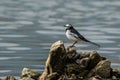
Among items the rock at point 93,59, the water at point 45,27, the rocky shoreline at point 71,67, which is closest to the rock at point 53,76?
the rocky shoreline at point 71,67

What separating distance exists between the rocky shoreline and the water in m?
5.52

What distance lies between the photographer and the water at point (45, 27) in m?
33.3

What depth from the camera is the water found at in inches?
1313

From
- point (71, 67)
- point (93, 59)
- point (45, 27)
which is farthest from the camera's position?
point (45, 27)

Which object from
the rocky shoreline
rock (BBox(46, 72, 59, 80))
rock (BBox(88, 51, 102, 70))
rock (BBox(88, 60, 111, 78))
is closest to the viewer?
rock (BBox(46, 72, 59, 80))

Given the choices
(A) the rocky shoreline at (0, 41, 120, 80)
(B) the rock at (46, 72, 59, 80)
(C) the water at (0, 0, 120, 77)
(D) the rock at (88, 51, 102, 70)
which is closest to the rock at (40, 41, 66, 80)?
(A) the rocky shoreline at (0, 41, 120, 80)

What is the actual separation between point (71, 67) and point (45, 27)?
797 inches

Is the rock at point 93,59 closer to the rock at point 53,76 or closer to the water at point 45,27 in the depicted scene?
the rock at point 53,76

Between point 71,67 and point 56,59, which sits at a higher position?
point 56,59

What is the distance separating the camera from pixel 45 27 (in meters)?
43.4

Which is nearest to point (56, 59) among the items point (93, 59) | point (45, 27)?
point (93, 59)

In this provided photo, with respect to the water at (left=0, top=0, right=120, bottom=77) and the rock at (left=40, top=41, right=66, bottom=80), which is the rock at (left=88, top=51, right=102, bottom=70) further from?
the water at (left=0, top=0, right=120, bottom=77)

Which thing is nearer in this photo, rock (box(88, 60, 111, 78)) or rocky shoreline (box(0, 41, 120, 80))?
rocky shoreline (box(0, 41, 120, 80))

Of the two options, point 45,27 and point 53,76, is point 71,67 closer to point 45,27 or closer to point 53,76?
point 53,76
